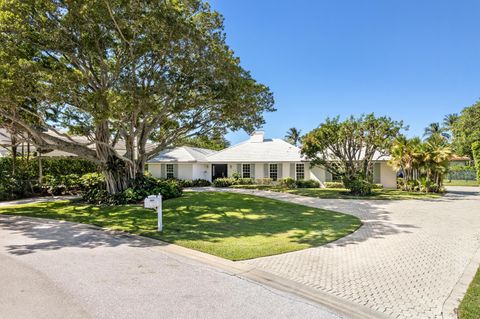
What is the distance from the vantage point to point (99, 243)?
27.2 ft

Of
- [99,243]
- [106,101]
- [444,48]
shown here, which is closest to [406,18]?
[444,48]

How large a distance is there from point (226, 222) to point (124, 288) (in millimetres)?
6423

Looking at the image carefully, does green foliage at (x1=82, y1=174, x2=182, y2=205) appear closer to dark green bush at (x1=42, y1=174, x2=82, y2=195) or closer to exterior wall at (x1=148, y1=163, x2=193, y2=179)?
dark green bush at (x1=42, y1=174, x2=82, y2=195)

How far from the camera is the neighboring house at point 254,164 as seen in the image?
28281 millimetres

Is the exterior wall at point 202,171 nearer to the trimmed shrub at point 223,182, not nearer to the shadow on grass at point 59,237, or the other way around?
the trimmed shrub at point 223,182

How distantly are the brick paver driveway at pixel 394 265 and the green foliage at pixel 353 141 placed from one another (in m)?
10.0

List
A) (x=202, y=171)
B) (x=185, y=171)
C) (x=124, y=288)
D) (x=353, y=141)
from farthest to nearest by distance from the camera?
(x=202, y=171), (x=185, y=171), (x=353, y=141), (x=124, y=288)

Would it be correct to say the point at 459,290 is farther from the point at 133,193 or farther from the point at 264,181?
the point at 264,181

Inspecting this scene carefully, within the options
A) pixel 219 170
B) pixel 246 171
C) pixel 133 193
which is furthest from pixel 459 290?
pixel 219 170

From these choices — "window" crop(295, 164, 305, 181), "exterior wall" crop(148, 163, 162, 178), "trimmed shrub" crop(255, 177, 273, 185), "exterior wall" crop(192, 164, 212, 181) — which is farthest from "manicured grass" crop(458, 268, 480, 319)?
"exterior wall" crop(148, 163, 162, 178)

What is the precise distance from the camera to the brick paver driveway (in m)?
4.94

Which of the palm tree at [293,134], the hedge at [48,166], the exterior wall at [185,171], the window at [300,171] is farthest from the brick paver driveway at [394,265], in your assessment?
the palm tree at [293,134]

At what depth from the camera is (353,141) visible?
21734mm

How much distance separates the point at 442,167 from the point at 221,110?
60.3 ft
